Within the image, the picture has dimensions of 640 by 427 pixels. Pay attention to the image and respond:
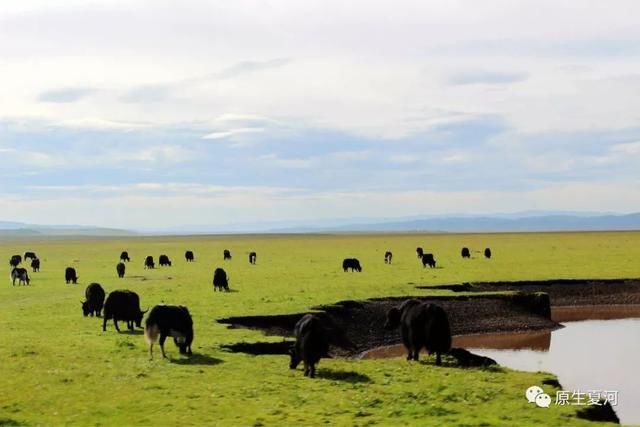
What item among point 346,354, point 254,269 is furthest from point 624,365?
point 254,269

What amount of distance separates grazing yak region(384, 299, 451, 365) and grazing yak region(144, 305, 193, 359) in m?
6.60

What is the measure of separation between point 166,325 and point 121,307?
657cm

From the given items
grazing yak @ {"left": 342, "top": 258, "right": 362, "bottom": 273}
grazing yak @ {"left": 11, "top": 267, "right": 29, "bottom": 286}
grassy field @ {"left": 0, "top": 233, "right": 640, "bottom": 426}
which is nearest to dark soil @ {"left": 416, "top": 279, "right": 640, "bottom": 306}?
grazing yak @ {"left": 342, "top": 258, "right": 362, "bottom": 273}

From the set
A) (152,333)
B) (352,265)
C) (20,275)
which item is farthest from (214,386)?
(352,265)

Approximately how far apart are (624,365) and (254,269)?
122 ft

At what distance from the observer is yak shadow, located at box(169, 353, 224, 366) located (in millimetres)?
20047

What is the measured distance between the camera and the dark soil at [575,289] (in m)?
42.2

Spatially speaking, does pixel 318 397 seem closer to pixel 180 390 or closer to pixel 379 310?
pixel 180 390

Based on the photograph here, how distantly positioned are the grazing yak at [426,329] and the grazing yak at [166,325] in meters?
6.60

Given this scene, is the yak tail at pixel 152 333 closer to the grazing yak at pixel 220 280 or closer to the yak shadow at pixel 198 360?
the yak shadow at pixel 198 360

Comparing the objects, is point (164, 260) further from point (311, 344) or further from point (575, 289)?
point (311, 344)

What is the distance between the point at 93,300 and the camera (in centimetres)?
3027

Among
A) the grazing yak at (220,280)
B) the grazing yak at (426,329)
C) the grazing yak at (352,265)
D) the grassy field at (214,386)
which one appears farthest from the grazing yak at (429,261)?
the grazing yak at (426,329)

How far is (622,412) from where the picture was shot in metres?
18.2
